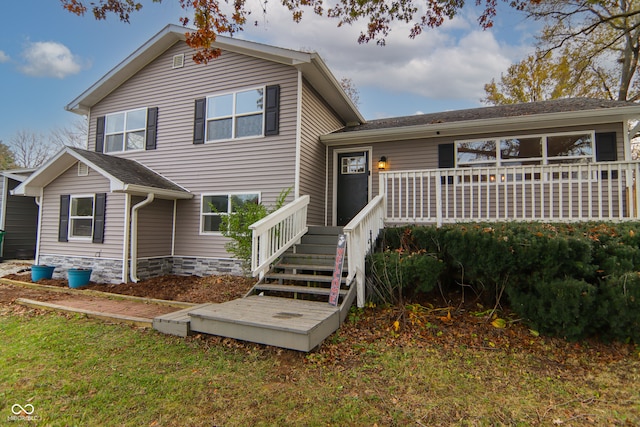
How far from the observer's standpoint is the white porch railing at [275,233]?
4.93 metres

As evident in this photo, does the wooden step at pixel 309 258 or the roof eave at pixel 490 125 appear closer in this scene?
the wooden step at pixel 309 258

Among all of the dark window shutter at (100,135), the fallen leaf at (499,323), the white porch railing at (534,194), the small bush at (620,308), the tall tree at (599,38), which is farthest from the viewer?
the tall tree at (599,38)

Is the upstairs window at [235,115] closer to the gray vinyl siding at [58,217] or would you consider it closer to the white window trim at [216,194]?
the white window trim at [216,194]

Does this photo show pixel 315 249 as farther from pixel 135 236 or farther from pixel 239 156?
pixel 135 236

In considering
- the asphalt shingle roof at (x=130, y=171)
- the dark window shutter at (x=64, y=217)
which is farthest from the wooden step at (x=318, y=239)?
the dark window shutter at (x=64, y=217)

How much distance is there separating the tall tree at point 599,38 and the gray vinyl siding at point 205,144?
8.83m

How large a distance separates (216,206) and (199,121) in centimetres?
238

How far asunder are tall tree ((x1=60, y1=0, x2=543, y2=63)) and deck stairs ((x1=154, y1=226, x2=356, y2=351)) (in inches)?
163

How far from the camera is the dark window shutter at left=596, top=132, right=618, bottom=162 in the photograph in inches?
249

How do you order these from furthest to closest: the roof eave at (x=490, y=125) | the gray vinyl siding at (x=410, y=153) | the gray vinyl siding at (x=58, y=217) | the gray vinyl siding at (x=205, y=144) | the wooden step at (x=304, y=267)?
the gray vinyl siding at (x=58, y=217) < the gray vinyl siding at (x=410, y=153) < the gray vinyl siding at (x=205, y=144) < the roof eave at (x=490, y=125) < the wooden step at (x=304, y=267)

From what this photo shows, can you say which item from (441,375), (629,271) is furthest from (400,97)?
(441,375)

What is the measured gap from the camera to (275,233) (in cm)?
549

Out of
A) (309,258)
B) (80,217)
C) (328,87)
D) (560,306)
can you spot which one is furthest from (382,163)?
(80,217)

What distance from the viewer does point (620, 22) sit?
13.1 metres
